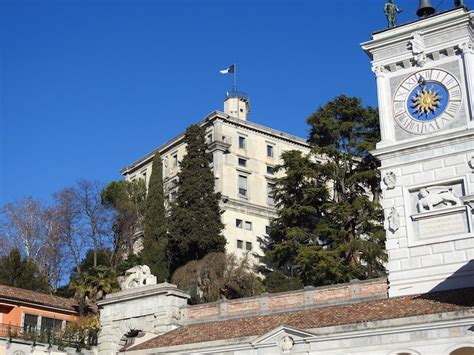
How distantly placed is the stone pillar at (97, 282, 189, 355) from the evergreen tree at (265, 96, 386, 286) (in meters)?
10.0

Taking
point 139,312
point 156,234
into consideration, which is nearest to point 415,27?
point 139,312

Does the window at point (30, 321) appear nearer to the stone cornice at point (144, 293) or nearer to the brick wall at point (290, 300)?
the stone cornice at point (144, 293)

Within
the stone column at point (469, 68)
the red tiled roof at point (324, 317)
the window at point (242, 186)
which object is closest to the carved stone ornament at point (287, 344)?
the red tiled roof at point (324, 317)

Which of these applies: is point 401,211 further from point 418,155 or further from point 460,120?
point 460,120

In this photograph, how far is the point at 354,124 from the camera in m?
46.2

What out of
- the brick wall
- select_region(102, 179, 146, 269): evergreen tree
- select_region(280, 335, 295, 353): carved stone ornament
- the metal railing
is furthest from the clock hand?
select_region(102, 179, 146, 269): evergreen tree

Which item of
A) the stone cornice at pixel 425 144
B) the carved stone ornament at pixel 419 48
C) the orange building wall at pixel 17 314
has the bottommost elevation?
the orange building wall at pixel 17 314

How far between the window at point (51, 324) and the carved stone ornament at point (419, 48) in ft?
76.5

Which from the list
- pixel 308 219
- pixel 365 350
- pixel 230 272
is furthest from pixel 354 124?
pixel 365 350

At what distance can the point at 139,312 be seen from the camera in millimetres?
33156

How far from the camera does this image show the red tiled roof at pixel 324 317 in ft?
80.6

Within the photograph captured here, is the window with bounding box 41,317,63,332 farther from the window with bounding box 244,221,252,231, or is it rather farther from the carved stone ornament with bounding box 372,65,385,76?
the window with bounding box 244,221,252,231

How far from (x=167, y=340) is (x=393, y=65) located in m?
14.6

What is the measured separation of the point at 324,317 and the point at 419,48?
11323mm
